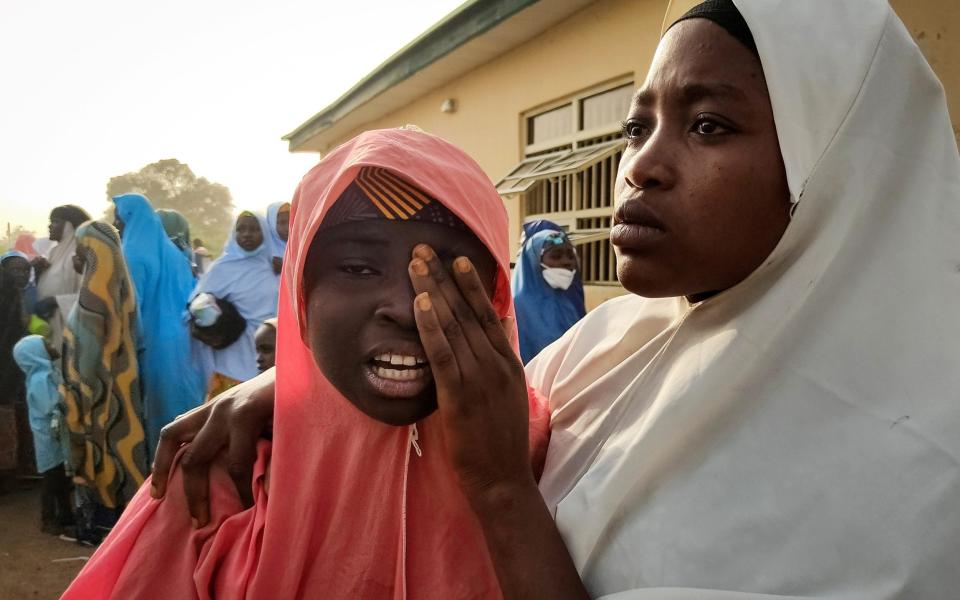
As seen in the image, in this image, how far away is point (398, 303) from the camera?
1.06 meters

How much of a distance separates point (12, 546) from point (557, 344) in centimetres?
546

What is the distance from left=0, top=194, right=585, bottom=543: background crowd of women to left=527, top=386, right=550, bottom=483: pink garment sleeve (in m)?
3.48

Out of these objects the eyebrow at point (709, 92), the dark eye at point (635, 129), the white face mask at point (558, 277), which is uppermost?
the eyebrow at point (709, 92)

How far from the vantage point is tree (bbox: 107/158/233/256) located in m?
42.8

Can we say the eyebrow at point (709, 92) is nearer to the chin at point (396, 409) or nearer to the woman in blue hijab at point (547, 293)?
the chin at point (396, 409)

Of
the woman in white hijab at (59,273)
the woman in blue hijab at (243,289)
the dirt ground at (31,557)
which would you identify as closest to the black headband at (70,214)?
the woman in white hijab at (59,273)

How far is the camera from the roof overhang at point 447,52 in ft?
22.5

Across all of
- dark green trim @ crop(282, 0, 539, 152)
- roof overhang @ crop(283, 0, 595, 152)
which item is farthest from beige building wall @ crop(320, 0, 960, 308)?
dark green trim @ crop(282, 0, 539, 152)

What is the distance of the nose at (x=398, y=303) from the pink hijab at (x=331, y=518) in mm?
168

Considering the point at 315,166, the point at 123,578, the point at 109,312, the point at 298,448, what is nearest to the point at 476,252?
the point at 315,166

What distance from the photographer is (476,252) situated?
1.18 metres

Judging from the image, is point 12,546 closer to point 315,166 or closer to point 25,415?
point 25,415

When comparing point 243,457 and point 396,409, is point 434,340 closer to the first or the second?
point 396,409

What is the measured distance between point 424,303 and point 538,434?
20.4 inches
